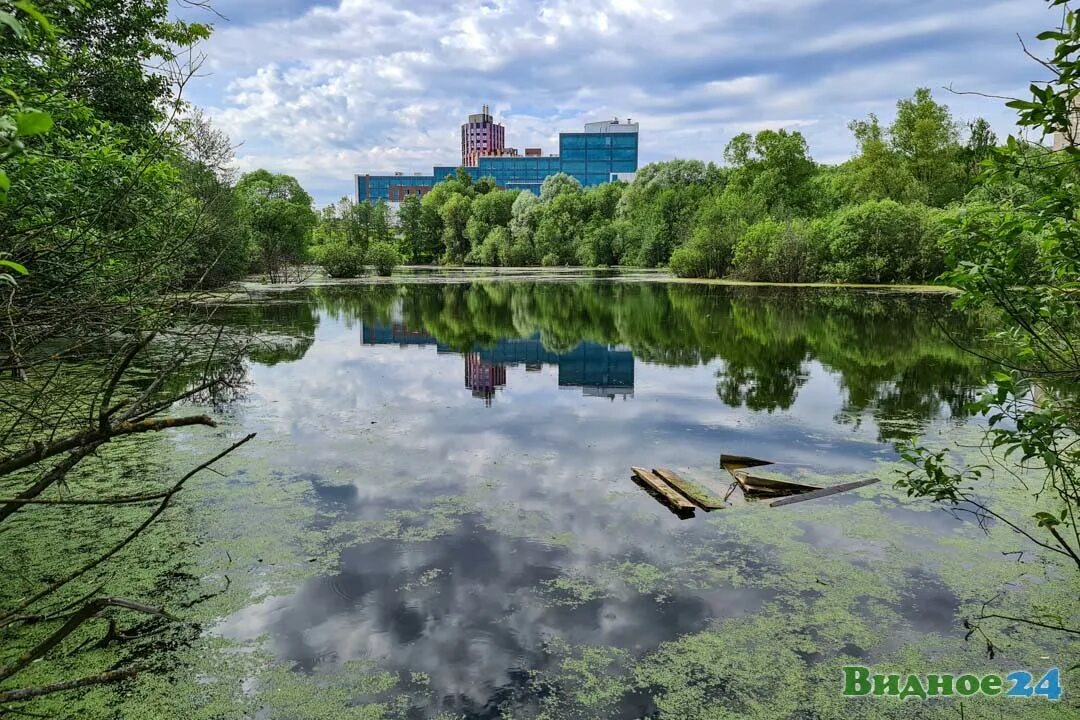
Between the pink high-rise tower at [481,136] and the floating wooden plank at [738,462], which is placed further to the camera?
the pink high-rise tower at [481,136]

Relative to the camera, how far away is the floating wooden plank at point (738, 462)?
7.77 m

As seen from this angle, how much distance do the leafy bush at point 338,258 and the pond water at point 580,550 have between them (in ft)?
112

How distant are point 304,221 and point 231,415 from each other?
1577 inches

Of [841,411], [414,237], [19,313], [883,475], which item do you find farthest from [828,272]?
[414,237]

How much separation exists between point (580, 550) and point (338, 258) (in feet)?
142

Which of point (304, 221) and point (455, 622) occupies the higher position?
point (304, 221)

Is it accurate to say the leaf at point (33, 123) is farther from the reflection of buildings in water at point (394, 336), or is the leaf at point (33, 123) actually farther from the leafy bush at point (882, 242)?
the leafy bush at point (882, 242)

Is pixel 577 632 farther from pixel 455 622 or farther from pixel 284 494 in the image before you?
pixel 284 494

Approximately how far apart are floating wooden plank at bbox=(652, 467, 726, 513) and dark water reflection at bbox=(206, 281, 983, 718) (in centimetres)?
41

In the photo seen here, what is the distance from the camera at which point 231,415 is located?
1007cm

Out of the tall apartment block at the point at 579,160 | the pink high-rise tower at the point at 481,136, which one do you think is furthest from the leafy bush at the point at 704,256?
the pink high-rise tower at the point at 481,136

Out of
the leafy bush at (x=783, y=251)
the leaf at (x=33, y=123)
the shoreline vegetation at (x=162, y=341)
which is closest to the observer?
the leaf at (x=33, y=123)

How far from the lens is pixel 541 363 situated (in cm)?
1487

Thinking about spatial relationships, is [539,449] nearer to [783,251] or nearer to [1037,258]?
[1037,258]
